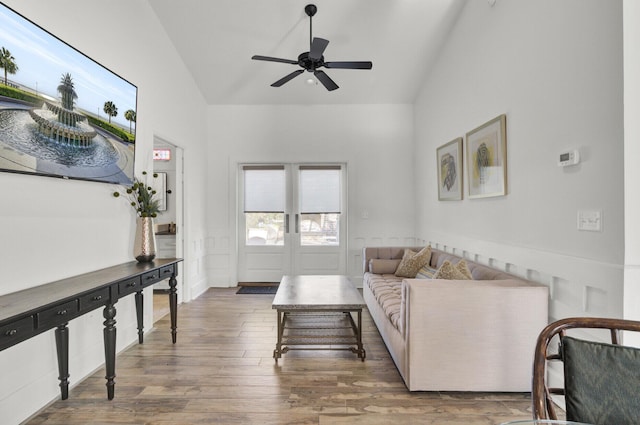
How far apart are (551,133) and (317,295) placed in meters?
2.23

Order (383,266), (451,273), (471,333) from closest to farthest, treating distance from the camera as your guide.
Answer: (471,333) < (451,273) < (383,266)

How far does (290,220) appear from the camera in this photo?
18.2 ft

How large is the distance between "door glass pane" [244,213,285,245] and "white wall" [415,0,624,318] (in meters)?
2.95

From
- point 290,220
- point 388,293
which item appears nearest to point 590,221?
point 388,293

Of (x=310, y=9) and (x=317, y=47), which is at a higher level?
(x=310, y=9)

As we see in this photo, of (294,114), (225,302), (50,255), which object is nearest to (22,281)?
(50,255)

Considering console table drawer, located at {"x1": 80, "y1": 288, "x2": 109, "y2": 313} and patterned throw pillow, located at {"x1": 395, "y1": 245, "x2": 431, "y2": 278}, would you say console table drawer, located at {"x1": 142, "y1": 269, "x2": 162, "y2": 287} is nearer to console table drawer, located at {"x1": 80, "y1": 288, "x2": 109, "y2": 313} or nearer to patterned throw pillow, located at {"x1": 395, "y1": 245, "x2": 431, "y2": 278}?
console table drawer, located at {"x1": 80, "y1": 288, "x2": 109, "y2": 313}

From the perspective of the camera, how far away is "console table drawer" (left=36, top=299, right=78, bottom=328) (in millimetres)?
1701

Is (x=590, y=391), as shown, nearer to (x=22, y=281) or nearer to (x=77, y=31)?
(x=22, y=281)

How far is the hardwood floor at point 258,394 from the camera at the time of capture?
2.02 meters

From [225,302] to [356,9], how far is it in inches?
157

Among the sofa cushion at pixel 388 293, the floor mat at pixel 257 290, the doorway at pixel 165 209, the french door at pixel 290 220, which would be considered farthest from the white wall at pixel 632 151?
the doorway at pixel 165 209

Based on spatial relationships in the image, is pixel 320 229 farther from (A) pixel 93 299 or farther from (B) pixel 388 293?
(A) pixel 93 299

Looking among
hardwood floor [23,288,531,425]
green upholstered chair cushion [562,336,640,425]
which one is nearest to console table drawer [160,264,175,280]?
hardwood floor [23,288,531,425]
